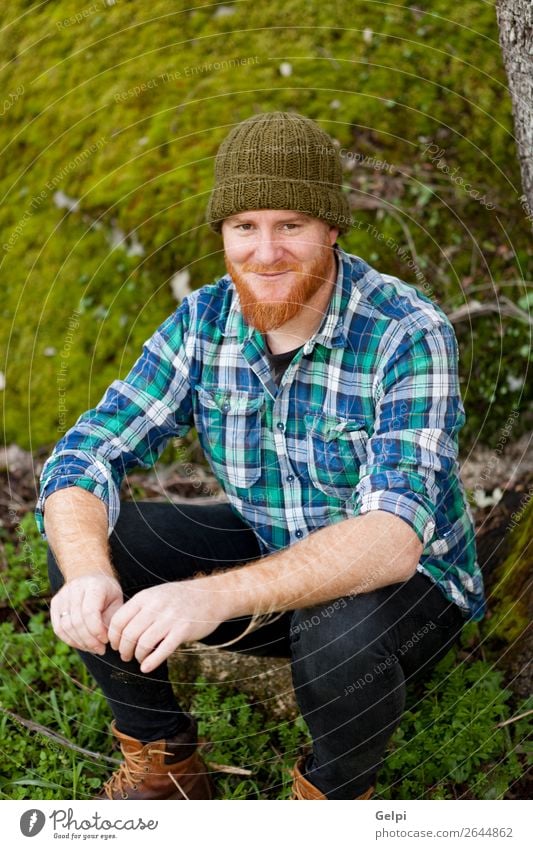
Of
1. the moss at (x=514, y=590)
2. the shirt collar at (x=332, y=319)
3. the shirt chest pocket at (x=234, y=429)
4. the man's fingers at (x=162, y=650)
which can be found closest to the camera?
the man's fingers at (x=162, y=650)

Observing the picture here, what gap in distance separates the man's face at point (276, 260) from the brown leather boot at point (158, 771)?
0.99 metres

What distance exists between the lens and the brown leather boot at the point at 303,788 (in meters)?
1.95

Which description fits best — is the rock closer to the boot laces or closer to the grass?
the grass

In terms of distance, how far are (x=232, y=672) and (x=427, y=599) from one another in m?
0.70

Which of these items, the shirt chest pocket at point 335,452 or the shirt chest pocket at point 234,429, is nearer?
the shirt chest pocket at point 335,452

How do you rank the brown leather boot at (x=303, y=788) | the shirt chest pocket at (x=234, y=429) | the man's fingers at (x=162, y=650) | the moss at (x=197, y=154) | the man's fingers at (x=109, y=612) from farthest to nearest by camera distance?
the moss at (x=197, y=154)
the shirt chest pocket at (x=234, y=429)
the brown leather boot at (x=303, y=788)
the man's fingers at (x=109, y=612)
the man's fingers at (x=162, y=650)

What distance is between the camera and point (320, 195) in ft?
6.46

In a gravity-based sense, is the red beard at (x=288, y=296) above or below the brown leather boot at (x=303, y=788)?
above

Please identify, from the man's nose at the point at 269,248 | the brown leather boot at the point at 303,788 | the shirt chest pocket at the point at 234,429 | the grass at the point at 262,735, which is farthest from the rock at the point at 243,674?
the man's nose at the point at 269,248

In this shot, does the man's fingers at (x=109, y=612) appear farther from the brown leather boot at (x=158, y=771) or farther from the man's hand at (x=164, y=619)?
the brown leather boot at (x=158, y=771)

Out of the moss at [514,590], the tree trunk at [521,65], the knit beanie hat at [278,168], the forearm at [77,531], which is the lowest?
the moss at [514,590]

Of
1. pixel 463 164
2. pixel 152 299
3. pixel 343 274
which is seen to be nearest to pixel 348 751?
pixel 343 274

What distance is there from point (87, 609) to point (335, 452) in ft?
2.18

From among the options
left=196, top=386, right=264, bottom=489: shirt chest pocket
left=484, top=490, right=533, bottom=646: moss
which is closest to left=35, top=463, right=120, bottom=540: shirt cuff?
left=196, top=386, right=264, bottom=489: shirt chest pocket
